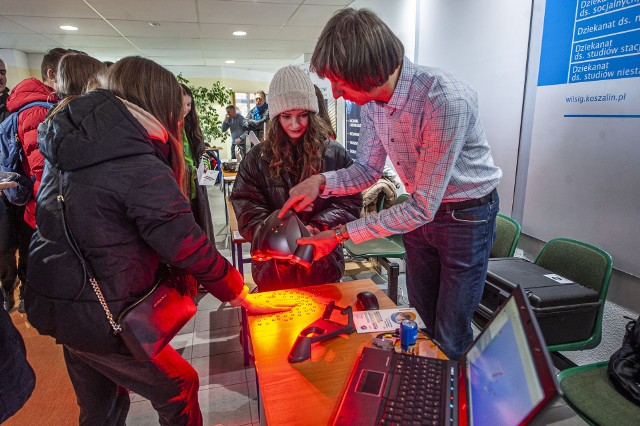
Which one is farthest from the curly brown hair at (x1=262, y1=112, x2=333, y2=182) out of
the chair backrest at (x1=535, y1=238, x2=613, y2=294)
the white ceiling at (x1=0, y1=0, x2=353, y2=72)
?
the white ceiling at (x1=0, y1=0, x2=353, y2=72)

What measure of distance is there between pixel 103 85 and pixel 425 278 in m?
1.27

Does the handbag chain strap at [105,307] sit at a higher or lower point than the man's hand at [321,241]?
lower

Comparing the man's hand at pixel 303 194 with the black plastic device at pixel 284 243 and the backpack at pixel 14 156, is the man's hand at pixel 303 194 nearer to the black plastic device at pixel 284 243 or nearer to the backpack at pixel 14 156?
the black plastic device at pixel 284 243

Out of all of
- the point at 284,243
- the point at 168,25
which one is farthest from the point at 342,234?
the point at 168,25

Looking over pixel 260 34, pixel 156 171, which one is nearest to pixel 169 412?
pixel 156 171

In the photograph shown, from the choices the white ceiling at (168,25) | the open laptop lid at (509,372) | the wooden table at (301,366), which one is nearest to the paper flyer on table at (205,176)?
the wooden table at (301,366)

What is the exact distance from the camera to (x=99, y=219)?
3.26 ft

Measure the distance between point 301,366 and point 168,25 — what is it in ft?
19.4

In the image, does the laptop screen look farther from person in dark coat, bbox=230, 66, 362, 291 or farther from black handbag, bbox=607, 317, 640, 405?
person in dark coat, bbox=230, 66, 362, 291

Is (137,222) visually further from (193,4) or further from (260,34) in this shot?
(260,34)

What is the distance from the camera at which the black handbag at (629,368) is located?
1379 millimetres

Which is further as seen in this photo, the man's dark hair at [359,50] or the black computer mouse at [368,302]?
the black computer mouse at [368,302]

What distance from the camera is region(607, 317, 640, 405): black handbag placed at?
138cm

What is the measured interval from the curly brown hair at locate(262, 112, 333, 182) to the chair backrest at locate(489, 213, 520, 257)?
119cm
